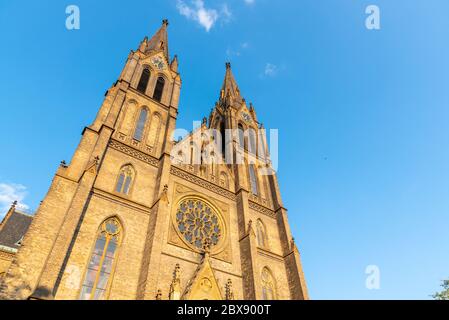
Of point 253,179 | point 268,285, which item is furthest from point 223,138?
point 268,285

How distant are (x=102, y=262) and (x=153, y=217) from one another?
336 cm

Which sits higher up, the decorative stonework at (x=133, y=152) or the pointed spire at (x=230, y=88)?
the pointed spire at (x=230, y=88)

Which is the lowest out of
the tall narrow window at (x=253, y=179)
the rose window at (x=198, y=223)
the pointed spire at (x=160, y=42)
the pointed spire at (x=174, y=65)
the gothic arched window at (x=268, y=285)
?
the gothic arched window at (x=268, y=285)

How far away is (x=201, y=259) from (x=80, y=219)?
701 centimetres

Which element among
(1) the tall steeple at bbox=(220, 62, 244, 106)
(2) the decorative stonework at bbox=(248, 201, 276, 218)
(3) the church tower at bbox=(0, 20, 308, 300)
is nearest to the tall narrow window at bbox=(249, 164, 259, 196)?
(3) the church tower at bbox=(0, 20, 308, 300)

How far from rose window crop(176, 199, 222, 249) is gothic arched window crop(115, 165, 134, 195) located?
3.55m

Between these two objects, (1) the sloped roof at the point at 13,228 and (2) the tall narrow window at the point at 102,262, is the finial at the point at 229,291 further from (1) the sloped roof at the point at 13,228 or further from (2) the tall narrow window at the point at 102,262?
(1) the sloped roof at the point at 13,228

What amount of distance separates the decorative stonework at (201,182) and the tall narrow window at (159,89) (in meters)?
7.75

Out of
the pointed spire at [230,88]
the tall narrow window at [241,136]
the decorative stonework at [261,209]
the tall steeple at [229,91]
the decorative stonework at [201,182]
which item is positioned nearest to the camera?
the decorative stonework at [201,182]

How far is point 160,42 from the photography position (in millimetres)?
30625

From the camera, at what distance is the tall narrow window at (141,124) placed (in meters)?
19.5

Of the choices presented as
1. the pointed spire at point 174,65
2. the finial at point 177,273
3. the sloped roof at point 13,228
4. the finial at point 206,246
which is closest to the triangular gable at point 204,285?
the finial at point 206,246
